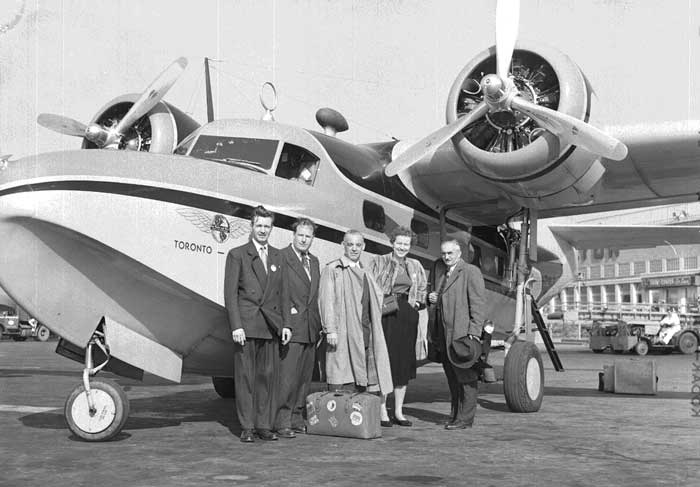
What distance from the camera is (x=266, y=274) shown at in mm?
6617

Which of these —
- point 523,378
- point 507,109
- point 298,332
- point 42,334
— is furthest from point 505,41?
point 42,334

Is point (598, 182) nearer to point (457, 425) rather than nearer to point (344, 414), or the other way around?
point (457, 425)

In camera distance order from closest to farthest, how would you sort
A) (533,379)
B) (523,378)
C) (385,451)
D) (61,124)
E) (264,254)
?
(385,451) < (264,254) < (523,378) < (533,379) < (61,124)

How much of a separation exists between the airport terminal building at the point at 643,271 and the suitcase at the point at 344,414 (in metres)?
52.5

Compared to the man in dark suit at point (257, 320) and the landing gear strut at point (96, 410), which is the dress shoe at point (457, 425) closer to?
the man in dark suit at point (257, 320)

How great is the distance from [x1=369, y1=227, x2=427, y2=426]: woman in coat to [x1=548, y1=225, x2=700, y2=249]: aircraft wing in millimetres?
6998

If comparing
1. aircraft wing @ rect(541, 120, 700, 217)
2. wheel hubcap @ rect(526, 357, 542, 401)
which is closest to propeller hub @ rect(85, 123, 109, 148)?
wheel hubcap @ rect(526, 357, 542, 401)

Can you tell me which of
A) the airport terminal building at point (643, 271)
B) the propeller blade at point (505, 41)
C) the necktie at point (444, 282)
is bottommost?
the necktie at point (444, 282)

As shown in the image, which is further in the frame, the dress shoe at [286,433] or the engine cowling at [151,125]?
the engine cowling at [151,125]

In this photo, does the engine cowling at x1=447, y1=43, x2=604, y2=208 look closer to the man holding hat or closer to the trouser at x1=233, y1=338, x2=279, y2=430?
the man holding hat

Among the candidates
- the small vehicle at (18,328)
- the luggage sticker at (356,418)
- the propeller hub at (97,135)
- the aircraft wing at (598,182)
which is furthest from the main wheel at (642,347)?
the small vehicle at (18,328)

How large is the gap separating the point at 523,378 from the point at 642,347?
2153 cm

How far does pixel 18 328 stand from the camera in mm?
39938

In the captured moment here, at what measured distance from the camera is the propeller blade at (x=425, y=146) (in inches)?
357
